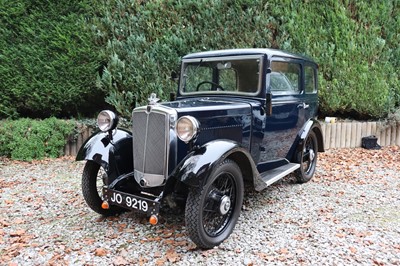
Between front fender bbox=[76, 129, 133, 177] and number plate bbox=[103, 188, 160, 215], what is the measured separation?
30 centimetres

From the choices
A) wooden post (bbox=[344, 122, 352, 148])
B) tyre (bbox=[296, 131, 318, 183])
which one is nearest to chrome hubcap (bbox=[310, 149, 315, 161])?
tyre (bbox=[296, 131, 318, 183])

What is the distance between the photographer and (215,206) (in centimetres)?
279

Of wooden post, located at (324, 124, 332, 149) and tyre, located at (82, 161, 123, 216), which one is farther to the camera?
wooden post, located at (324, 124, 332, 149)

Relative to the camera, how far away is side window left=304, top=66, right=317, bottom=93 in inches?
181

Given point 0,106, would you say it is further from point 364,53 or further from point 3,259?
point 364,53

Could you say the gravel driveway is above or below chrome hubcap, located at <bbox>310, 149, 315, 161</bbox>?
below

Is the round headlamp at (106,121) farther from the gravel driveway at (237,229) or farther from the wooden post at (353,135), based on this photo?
the wooden post at (353,135)

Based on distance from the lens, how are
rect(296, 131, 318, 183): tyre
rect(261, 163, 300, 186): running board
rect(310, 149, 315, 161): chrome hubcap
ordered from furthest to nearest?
rect(310, 149, 315, 161): chrome hubcap < rect(296, 131, 318, 183): tyre < rect(261, 163, 300, 186): running board

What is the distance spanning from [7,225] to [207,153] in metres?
2.14

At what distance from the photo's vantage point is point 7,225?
10.4 feet

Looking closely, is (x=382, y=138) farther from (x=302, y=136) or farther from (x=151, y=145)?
(x=151, y=145)

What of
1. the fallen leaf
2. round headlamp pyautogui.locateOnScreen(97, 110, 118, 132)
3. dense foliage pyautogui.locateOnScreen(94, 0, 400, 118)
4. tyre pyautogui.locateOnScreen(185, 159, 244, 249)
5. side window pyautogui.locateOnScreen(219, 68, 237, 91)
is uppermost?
dense foliage pyautogui.locateOnScreen(94, 0, 400, 118)

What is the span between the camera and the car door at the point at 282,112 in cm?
370

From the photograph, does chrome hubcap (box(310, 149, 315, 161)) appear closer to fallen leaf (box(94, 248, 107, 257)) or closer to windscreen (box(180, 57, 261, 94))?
windscreen (box(180, 57, 261, 94))
